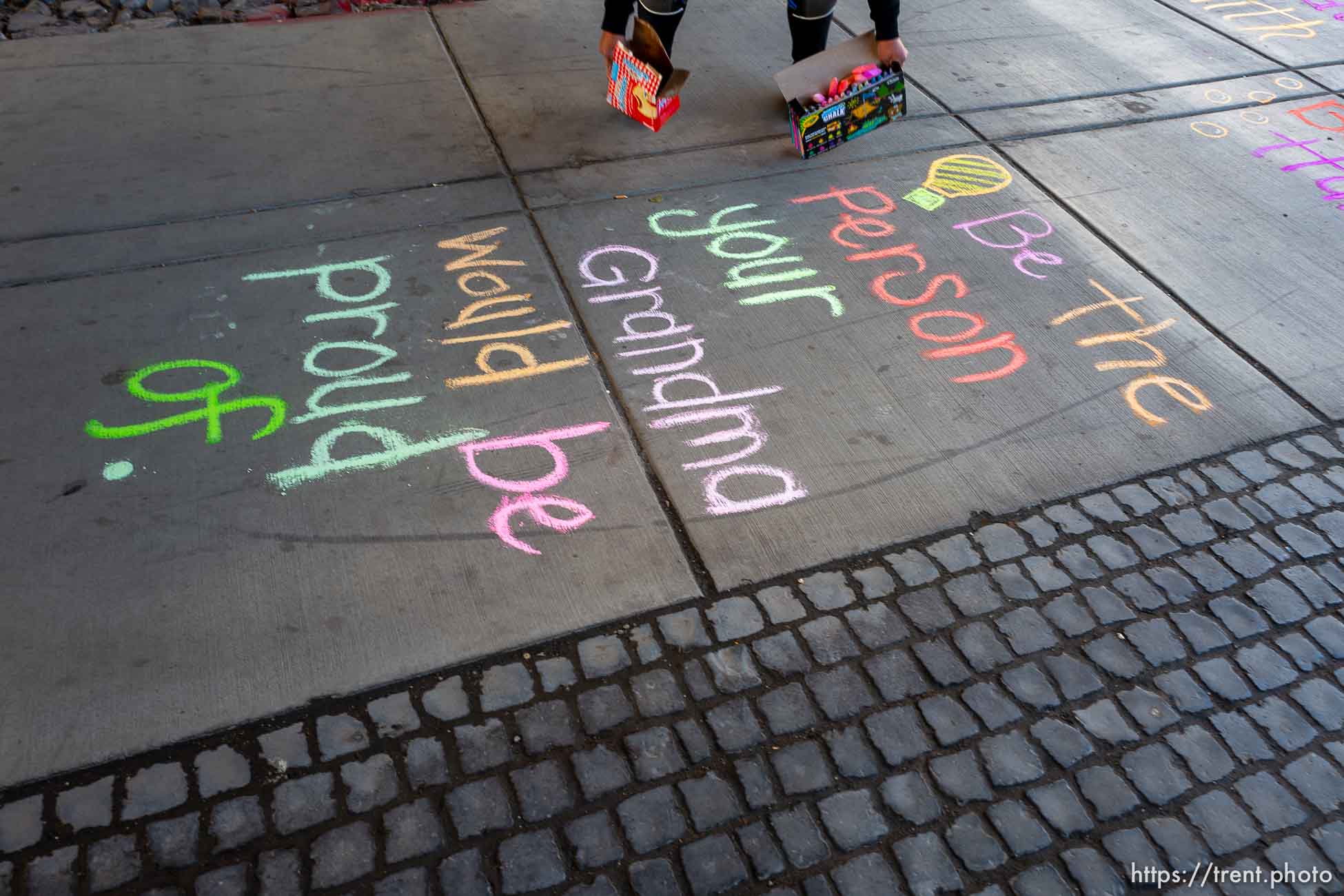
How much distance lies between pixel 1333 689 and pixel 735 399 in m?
1.85

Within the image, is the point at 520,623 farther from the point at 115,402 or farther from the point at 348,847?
the point at 115,402

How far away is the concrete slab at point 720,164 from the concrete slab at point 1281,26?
244 cm

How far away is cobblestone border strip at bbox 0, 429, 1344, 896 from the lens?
2.16m

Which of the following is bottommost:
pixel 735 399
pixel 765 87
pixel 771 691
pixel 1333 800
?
pixel 1333 800

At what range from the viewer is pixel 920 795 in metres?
2.35

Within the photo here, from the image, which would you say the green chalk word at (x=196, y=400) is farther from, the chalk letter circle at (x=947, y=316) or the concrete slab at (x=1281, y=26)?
the concrete slab at (x=1281, y=26)

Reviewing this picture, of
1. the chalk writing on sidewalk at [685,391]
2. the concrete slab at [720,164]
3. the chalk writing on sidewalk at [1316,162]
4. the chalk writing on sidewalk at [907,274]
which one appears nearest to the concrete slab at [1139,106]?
the concrete slab at [720,164]

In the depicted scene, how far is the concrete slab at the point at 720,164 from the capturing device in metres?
4.22

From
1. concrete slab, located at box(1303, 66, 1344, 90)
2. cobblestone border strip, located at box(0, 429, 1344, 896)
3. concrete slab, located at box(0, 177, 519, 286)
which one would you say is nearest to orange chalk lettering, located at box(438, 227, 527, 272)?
concrete slab, located at box(0, 177, 519, 286)

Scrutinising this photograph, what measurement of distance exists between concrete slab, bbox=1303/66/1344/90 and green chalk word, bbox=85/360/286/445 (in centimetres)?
562

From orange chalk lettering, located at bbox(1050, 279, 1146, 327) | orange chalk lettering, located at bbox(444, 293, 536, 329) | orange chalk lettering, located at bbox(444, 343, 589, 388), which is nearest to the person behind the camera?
orange chalk lettering, located at bbox(444, 343, 589, 388)

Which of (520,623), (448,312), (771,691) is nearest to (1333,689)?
(771,691)

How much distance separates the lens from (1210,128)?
196 inches

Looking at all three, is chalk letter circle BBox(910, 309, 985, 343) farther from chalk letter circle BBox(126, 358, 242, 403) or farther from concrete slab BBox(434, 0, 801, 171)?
chalk letter circle BBox(126, 358, 242, 403)
